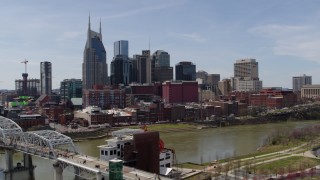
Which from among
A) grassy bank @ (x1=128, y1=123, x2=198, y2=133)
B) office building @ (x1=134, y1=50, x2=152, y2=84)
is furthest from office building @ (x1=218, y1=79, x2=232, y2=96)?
grassy bank @ (x1=128, y1=123, x2=198, y2=133)

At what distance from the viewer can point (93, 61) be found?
186250mm

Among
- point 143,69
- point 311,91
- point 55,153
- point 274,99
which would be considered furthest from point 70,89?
point 55,153

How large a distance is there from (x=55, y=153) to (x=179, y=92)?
97.6m

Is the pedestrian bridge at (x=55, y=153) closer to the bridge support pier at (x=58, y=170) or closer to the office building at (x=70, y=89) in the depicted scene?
the bridge support pier at (x=58, y=170)

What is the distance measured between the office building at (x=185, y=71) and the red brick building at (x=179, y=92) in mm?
48098

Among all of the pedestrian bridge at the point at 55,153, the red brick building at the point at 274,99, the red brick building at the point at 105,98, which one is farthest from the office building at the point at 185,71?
the pedestrian bridge at the point at 55,153

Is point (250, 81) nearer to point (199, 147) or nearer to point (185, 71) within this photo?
point (185, 71)

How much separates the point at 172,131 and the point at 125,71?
100250 mm

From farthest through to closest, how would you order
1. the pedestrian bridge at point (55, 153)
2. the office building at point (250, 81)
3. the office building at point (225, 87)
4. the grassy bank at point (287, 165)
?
the office building at point (250, 81) < the office building at point (225, 87) < the grassy bank at point (287, 165) < the pedestrian bridge at point (55, 153)

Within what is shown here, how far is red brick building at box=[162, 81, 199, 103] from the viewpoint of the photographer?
129375 millimetres

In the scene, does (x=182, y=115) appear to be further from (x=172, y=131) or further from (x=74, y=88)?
(x=74, y=88)

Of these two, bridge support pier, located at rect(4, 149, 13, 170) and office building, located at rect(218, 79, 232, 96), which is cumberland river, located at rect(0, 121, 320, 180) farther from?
office building, located at rect(218, 79, 232, 96)

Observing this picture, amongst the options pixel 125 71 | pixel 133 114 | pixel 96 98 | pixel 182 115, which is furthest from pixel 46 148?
pixel 125 71

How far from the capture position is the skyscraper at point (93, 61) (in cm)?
18364
